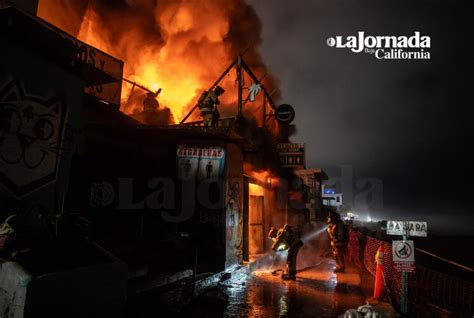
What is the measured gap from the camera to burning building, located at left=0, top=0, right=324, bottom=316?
223 inches

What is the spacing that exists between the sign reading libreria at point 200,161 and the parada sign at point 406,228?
19.2 ft

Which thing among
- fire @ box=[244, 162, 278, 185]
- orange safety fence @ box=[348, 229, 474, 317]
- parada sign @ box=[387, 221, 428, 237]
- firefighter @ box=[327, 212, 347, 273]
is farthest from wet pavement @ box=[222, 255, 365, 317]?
fire @ box=[244, 162, 278, 185]

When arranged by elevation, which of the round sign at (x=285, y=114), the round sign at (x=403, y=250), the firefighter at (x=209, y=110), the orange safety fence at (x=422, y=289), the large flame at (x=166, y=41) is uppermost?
the large flame at (x=166, y=41)

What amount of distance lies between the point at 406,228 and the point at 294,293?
357 cm

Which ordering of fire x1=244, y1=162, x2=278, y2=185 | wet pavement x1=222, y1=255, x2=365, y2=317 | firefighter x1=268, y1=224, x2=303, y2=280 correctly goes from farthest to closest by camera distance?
1. fire x1=244, y1=162, x2=278, y2=185
2. firefighter x1=268, y1=224, x2=303, y2=280
3. wet pavement x1=222, y1=255, x2=365, y2=317

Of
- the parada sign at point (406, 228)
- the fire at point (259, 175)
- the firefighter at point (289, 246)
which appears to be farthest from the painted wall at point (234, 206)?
the parada sign at point (406, 228)

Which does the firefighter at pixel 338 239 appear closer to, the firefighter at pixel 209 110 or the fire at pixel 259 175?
the fire at pixel 259 175

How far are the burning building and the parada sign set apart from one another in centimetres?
452

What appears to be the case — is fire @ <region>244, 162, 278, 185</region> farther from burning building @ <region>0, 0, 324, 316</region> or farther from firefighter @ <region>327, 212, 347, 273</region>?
firefighter @ <region>327, 212, 347, 273</region>

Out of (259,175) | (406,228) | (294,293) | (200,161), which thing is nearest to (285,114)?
(259,175)

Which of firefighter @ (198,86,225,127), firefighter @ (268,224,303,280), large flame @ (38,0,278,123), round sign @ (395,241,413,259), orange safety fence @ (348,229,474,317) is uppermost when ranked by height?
large flame @ (38,0,278,123)

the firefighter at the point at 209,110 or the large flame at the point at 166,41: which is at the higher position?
the large flame at the point at 166,41

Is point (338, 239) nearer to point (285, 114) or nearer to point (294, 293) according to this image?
point (294, 293)

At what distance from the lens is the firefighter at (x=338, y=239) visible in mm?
11852
